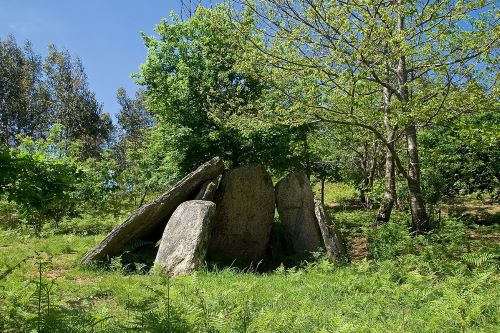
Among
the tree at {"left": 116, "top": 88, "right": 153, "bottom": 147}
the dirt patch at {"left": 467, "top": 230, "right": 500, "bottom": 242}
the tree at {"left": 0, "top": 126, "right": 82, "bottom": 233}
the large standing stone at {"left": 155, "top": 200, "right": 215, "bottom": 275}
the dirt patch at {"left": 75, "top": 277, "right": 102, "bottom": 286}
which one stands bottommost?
the dirt patch at {"left": 467, "top": 230, "right": 500, "bottom": 242}

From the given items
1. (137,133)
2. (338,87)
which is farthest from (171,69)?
(137,133)

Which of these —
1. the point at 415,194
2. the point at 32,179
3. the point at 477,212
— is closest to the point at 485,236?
the point at 415,194

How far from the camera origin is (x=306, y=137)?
704 inches

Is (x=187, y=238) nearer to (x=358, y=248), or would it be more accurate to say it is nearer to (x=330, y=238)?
(x=330, y=238)

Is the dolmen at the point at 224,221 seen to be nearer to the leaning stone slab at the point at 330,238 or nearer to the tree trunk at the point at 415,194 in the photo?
the leaning stone slab at the point at 330,238

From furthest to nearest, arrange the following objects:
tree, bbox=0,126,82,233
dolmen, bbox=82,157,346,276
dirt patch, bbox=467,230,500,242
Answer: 1. dirt patch, bbox=467,230,500,242
2. dolmen, bbox=82,157,346,276
3. tree, bbox=0,126,82,233

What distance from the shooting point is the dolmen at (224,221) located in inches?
390

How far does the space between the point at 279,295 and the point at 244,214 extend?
20.9 feet

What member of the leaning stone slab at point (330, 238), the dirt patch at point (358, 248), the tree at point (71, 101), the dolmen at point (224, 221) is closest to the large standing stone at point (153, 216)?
the dolmen at point (224, 221)

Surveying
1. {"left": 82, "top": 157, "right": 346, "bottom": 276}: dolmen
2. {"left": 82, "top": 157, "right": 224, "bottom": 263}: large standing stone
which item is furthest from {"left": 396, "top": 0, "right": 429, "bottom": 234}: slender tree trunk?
{"left": 82, "top": 157, "right": 224, "bottom": 263}: large standing stone

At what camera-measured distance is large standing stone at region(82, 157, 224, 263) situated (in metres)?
10.2

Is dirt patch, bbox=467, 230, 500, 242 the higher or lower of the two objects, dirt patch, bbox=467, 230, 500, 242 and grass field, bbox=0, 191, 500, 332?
the lower

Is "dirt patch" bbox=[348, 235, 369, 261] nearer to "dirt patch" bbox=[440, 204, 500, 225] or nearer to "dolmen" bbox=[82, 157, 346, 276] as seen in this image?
"dolmen" bbox=[82, 157, 346, 276]

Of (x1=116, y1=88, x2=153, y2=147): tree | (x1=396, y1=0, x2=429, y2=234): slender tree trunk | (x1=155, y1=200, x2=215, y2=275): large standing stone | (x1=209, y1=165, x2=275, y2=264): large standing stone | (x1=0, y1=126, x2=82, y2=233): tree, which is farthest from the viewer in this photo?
(x1=116, y1=88, x2=153, y2=147): tree
